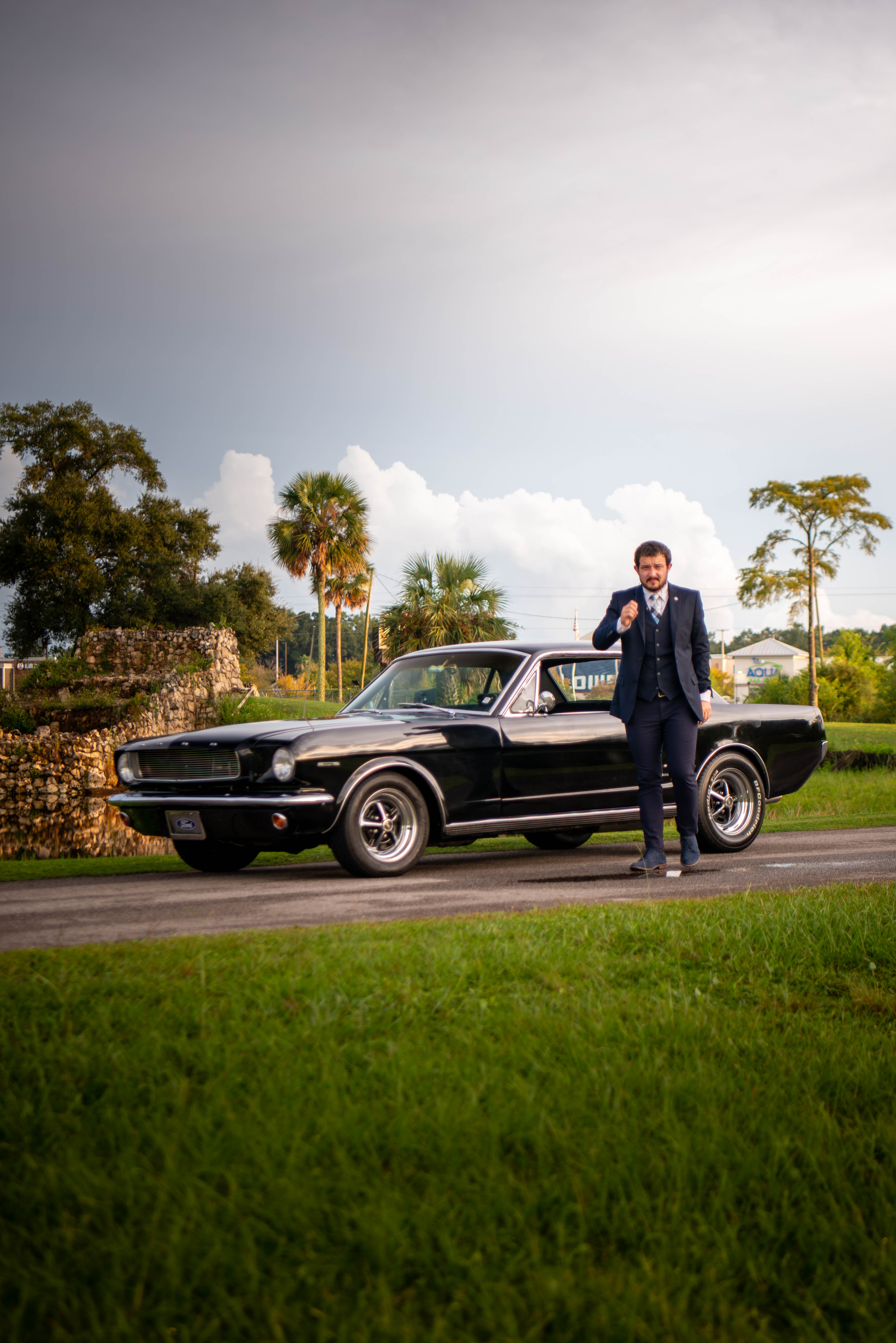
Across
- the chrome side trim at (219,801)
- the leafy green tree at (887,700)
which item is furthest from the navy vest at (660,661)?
the leafy green tree at (887,700)

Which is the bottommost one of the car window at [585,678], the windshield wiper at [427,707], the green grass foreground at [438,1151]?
the green grass foreground at [438,1151]

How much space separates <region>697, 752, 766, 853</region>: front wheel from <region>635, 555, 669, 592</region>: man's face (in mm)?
1915

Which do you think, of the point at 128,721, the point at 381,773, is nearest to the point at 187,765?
the point at 381,773

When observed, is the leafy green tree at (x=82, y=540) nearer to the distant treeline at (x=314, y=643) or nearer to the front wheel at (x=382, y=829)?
the front wheel at (x=382, y=829)

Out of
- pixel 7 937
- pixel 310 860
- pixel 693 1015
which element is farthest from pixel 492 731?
pixel 693 1015

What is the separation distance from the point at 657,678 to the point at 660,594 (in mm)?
535

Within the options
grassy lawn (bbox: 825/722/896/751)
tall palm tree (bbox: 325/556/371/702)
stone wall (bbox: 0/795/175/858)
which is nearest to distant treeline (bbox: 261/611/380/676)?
tall palm tree (bbox: 325/556/371/702)

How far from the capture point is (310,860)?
335 inches

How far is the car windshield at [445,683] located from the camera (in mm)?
7902

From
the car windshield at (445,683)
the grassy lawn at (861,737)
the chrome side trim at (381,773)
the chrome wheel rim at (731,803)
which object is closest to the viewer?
the chrome side trim at (381,773)

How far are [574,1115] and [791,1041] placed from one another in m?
0.89

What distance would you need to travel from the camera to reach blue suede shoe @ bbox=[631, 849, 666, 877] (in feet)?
22.2

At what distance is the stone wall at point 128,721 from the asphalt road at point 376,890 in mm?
2331

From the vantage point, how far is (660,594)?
22.9 ft
